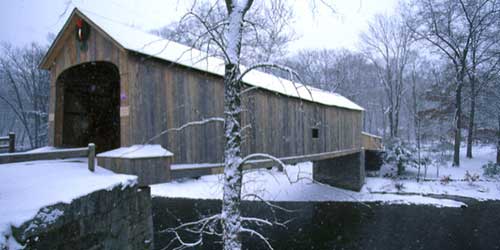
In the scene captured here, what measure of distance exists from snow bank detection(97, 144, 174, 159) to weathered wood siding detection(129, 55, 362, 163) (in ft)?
0.62

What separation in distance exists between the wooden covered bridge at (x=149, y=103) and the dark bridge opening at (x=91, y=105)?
0.08 feet

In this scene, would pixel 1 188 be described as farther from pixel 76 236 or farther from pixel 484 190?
pixel 484 190

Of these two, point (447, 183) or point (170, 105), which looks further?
point (447, 183)

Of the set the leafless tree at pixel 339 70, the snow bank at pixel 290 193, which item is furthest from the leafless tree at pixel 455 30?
the leafless tree at pixel 339 70

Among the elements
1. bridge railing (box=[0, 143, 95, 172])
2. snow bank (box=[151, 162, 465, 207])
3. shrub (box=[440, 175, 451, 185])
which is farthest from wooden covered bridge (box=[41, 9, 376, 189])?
shrub (box=[440, 175, 451, 185])

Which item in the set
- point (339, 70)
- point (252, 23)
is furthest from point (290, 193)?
point (339, 70)

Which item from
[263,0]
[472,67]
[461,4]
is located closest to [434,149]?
[472,67]

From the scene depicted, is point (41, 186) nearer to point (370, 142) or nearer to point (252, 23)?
point (252, 23)

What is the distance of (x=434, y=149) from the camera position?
1975cm

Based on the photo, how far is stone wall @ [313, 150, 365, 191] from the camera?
16.0 meters

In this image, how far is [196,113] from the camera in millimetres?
6562

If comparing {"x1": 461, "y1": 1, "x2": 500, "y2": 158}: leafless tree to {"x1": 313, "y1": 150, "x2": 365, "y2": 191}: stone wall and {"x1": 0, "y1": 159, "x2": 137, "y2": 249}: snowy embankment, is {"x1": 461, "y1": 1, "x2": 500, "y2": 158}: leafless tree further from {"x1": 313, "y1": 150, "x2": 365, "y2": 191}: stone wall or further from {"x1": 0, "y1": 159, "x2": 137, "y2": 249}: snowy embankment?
{"x1": 0, "y1": 159, "x2": 137, "y2": 249}: snowy embankment

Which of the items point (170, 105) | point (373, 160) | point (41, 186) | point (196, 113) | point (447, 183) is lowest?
point (447, 183)

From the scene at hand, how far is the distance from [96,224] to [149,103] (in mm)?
2496
